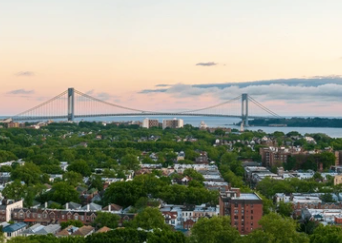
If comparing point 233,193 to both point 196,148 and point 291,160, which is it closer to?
point 291,160

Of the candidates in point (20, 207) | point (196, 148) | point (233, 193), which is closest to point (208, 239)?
point (233, 193)

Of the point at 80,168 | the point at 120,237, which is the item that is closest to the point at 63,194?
the point at 120,237

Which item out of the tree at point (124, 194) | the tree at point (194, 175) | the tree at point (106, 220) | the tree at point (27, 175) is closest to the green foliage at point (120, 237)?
the tree at point (106, 220)

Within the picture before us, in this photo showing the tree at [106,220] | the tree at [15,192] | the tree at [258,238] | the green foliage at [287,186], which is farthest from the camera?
the green foliage at [287,186]

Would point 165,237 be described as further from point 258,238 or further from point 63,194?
point 63,194

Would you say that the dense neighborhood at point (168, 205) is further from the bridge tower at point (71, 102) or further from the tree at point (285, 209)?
the bridge tower at point (71, 102)

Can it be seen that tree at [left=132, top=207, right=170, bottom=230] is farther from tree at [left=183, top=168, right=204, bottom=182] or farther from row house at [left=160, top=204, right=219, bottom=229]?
tree at [left=183, top=168, right=204, bottom=182]
